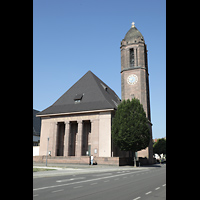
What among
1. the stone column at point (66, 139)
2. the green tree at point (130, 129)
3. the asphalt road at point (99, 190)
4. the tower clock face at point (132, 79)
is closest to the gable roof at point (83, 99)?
the stone column at point (66, 139)

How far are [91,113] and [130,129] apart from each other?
9.75 metres

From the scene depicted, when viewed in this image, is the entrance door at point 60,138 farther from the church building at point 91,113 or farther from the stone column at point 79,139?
the stone column at point 79,139

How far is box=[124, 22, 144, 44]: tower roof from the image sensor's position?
5245cm

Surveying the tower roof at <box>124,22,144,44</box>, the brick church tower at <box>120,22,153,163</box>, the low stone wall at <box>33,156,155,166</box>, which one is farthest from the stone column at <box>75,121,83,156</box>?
the tower roof at <box>124,22,144,44</box>

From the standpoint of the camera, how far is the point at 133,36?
176 feet

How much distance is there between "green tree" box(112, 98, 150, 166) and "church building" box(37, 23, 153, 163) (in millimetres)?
2641

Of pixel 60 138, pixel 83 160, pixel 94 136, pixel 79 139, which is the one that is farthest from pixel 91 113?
pixel 83 160

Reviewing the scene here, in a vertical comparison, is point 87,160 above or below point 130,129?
below

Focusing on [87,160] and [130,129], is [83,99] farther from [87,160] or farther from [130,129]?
[87,160]

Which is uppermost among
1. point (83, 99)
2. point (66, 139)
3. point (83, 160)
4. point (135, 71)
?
point (135, 71)
